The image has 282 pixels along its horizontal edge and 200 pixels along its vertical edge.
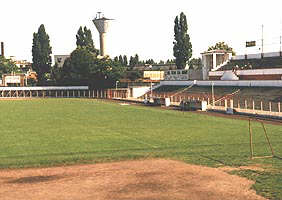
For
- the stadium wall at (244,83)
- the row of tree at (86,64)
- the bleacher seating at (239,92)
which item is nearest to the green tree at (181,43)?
the row of tree at (86,64)

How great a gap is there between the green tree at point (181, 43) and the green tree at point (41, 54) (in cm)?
4586

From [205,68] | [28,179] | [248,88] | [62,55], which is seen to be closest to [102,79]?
[205,68]

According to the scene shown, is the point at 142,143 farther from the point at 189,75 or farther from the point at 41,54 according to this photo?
the point at 41,54

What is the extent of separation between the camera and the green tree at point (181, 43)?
110 meters

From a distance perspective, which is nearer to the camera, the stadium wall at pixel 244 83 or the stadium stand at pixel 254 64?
the stadium wall at pixel 244 83

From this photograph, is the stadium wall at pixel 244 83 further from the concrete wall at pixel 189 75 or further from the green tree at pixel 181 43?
the green tree at pixel 181 43

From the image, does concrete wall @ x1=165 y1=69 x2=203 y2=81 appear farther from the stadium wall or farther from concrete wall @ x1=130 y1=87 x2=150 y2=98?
concrete wall @ x1=130 y1=87 x2=150 y2=98

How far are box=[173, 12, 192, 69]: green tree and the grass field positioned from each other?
66964 millimetres

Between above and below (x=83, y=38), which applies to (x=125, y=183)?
below

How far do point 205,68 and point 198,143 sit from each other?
72085 millimetres

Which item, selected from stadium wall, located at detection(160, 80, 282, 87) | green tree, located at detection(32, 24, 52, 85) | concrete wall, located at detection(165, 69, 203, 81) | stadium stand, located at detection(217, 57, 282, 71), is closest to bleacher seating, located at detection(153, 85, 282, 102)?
stadium wall, located at detection(160, 80, 282, 87)

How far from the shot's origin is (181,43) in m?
110

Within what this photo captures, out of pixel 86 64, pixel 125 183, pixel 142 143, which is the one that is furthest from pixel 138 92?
pixel 125 183

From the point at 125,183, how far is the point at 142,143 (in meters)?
11.5
